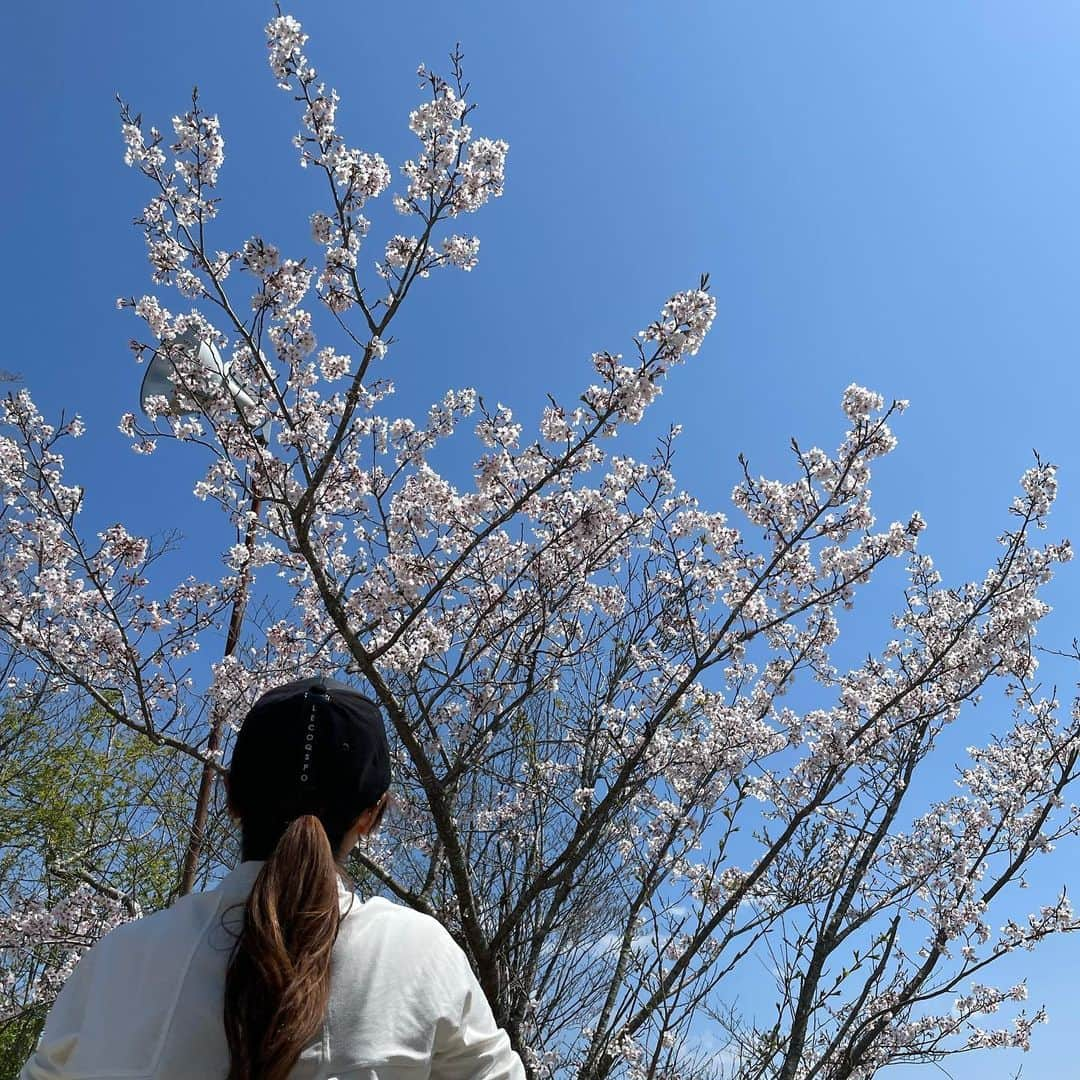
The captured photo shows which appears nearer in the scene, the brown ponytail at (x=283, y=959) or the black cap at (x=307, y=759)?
the brown ponytail at (x=283, y=959)

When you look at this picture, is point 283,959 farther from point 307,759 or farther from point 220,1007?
point 307,759

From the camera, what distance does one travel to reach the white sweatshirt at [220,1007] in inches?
37.7

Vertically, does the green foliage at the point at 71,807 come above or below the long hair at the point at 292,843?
above

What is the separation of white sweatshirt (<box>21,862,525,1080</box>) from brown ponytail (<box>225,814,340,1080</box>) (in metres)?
0.03

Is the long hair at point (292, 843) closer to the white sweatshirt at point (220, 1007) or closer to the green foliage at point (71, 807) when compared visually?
the white sweatshirt at point (220, 1007)

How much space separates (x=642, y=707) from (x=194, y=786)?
390 centimetres

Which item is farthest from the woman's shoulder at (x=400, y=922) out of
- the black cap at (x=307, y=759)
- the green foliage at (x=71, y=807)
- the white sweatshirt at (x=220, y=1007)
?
the green foliage at (x=71, y=807)

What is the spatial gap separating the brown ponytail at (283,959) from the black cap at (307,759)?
0.25 ft

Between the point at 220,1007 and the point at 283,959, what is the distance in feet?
0.32

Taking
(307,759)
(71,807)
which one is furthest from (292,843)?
(71,807)

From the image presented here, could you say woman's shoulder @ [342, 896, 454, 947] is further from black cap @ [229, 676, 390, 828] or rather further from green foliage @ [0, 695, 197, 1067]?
green foliage @ [0, 695, 197, 1067]

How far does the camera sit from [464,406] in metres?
4.69

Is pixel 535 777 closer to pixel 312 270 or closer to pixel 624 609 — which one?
pixel 624 609

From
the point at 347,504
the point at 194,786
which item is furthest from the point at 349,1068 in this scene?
the point at 194,786
